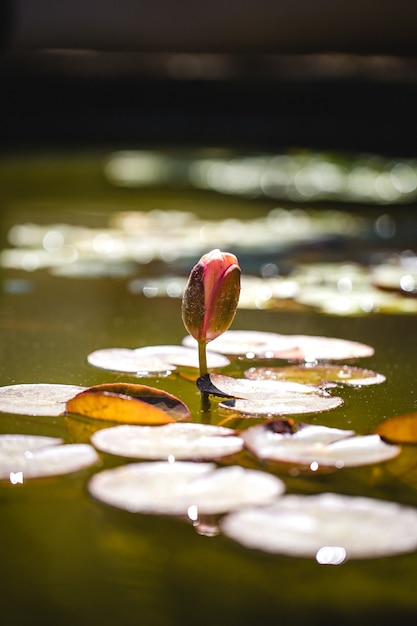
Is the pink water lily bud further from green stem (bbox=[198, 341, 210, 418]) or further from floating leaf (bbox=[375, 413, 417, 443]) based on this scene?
floating leaf (bbox=[375, 413, 417, 443])

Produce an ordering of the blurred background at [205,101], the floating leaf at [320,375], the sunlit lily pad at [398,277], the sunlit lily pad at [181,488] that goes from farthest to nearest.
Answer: the blurred background at [205,101], the sunlit lily pad at [398,277], the floating leaf at [320,375], the sunlit lily pad at [181,488]

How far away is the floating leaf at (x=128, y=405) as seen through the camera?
0.80m

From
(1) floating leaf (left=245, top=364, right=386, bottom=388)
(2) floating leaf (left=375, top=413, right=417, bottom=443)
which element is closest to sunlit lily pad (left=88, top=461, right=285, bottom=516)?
(2) floating leaf (left=375, top=413, right=417, bottom=443)

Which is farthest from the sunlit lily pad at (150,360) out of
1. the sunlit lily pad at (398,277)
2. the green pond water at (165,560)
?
the sunlit lily pad at (398,277)

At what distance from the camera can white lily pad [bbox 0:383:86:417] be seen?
2.77ft

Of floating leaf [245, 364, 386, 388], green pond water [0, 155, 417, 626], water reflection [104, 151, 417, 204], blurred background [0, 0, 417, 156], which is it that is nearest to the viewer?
green pond water [0, 155, 417, 626]

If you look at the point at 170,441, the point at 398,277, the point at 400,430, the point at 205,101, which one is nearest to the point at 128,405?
the point at 170,441

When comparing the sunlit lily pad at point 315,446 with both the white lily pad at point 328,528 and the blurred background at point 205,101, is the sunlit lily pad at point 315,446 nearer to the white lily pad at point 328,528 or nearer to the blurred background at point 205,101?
the white lily pad at point 328,528

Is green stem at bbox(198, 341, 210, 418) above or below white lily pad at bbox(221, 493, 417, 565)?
above

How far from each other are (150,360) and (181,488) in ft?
1.24

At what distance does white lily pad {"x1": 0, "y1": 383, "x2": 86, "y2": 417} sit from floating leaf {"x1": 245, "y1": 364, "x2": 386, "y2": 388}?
192 mm

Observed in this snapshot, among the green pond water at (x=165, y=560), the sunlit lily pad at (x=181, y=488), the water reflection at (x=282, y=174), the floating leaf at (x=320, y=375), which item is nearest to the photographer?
the green pond water at (x=165, y=560)

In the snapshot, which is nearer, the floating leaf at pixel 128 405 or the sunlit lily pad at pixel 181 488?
the sunlit lily pad at pixel 181 488

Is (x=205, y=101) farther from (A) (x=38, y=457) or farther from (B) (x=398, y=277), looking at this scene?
(A) (x=38, y=457)
